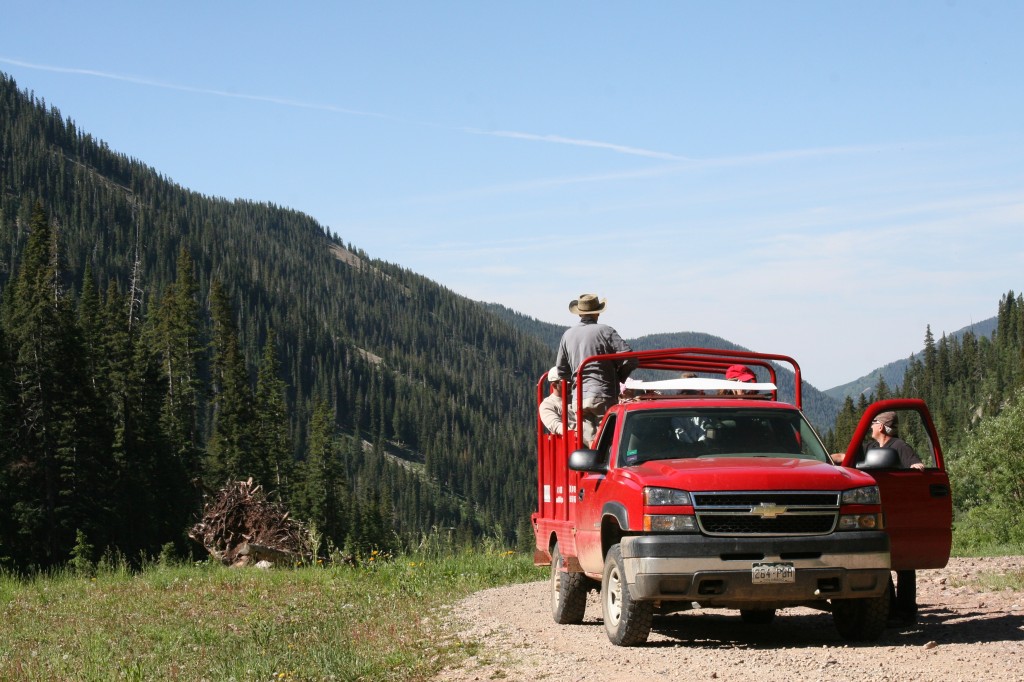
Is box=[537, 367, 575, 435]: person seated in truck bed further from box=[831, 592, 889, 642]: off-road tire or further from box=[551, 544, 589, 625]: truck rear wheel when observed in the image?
box=[831, 592, 889, 642]: off-road tire

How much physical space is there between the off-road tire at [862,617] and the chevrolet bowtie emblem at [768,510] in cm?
108

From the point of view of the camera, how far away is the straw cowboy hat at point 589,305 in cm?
1173

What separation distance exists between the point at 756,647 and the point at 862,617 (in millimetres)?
896

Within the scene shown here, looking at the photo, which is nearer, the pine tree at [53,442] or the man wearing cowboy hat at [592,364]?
the man wearing cowboy hat at [592,364]

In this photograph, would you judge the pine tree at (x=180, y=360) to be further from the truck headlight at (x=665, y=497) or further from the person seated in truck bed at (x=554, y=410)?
the truck headlight at (x=665, y=497)

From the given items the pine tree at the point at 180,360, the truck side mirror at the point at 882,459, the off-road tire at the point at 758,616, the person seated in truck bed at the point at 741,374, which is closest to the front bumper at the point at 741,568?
the truck side mirror at the point at 882,459

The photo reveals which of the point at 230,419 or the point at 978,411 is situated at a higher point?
the point at 978,411

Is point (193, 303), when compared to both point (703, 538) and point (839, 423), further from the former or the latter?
point (839, 423)

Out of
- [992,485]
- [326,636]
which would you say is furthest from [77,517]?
[326,636]

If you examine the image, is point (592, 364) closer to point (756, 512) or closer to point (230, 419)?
point (756, 512)

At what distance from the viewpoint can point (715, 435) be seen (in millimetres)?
9805

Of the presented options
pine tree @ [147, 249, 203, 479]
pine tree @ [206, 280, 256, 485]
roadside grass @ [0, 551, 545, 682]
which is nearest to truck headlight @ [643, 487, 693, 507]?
roadside grass @ [0, 551, 545, 682]

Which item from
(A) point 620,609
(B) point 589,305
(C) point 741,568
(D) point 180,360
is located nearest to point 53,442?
(D) point 180,360

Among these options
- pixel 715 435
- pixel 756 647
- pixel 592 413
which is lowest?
pixel 756 647
